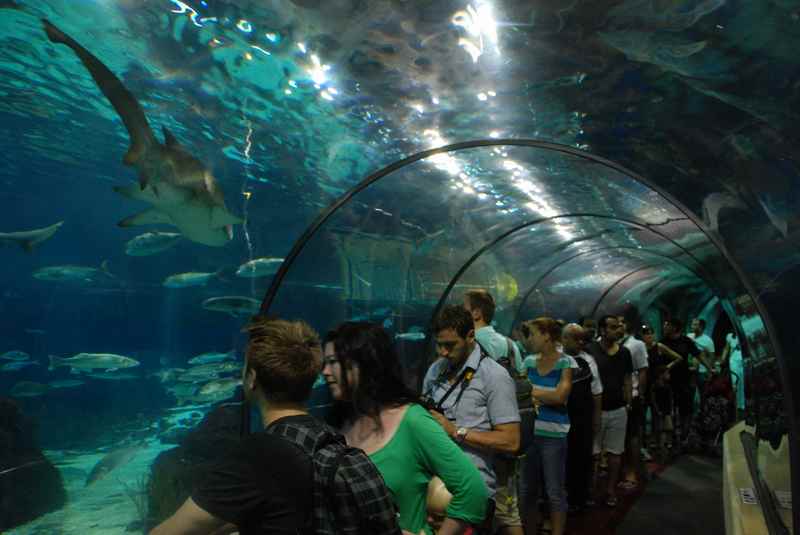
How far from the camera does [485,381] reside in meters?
3.16

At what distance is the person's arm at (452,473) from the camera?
212 centimetres

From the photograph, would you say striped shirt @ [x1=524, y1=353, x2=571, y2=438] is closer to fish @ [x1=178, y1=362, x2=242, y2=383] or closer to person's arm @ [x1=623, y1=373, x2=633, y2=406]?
person's arm @ [x1=623, y1=373, x2=633, y2=406]

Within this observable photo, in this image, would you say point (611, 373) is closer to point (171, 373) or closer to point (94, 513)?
point (94, 513)

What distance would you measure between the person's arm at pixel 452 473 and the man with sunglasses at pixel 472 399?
823mm

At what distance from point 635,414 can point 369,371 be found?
6825 millimetres

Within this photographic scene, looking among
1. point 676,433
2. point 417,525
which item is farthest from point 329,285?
point 417,525

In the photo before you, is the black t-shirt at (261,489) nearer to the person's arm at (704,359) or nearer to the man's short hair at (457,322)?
the man's short hair at (457,322)

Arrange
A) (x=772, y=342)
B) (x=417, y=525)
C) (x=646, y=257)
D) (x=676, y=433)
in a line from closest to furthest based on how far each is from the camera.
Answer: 1. (x=417, y=525)
2. (x=772, y=342)
3. (x=676, y=433)
4. (x=646, y=257)

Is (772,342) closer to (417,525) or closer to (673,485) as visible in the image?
(673,485)

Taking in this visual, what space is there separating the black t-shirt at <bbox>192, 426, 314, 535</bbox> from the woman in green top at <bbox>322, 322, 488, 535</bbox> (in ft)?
2.15

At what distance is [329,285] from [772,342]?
31.8 ft

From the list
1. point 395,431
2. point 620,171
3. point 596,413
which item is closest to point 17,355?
point 596,413

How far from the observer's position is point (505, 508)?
3.60m

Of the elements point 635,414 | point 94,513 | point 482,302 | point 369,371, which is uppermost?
point 482,302
